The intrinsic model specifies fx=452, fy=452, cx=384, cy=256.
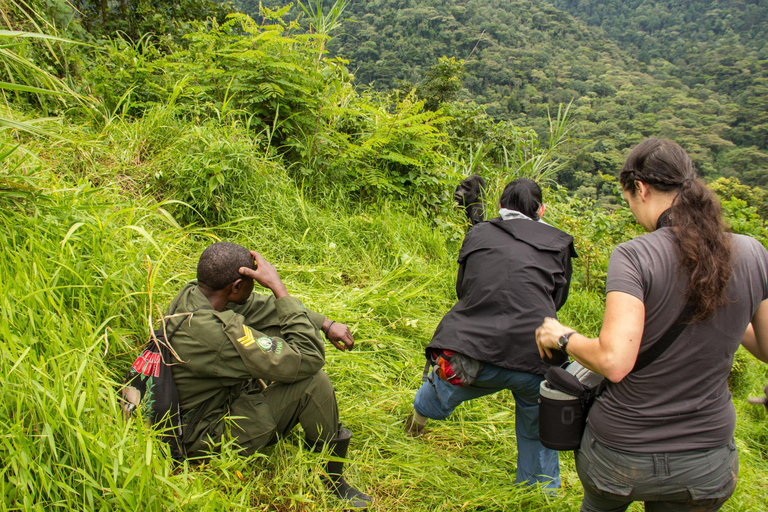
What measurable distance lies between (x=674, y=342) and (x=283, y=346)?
4.94 feet

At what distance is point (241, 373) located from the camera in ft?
6.44

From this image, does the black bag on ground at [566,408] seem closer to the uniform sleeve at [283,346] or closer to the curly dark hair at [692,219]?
the curly dark hair at [692,219]

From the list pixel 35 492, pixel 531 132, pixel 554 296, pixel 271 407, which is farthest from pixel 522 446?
pixel 531 132

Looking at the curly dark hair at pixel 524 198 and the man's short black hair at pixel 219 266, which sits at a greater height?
the curly dark hair at pixel 524 198

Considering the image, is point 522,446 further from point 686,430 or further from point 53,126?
point 53,126

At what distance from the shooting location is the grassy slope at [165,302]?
1480 mm

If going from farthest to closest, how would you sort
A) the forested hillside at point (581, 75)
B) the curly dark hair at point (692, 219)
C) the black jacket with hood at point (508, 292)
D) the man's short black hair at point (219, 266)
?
the forested hillside at point (581, 75) < the black jacket with hood at point (508, 292) < the man's short black hair at point (219, 266) < the curly dark hair at point (692, 219)

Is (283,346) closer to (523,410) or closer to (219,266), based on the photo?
(219,266)

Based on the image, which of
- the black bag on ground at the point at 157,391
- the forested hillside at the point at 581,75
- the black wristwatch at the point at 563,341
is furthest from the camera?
the forested hillside at the point at 581,75

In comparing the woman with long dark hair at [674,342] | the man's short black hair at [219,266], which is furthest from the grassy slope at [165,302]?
the woman with long dark hair at [674,342]

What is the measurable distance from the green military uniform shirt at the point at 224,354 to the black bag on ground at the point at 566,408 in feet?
3.34

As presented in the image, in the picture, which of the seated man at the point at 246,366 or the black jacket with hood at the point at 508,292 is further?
the black jacket with hood at the point at 508,292

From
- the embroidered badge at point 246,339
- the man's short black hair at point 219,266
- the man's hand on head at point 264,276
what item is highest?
the man's short black hair at point 219,266

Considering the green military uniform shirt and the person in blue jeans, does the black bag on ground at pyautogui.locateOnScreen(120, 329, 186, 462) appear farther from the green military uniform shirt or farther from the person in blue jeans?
the person in blue jeans
